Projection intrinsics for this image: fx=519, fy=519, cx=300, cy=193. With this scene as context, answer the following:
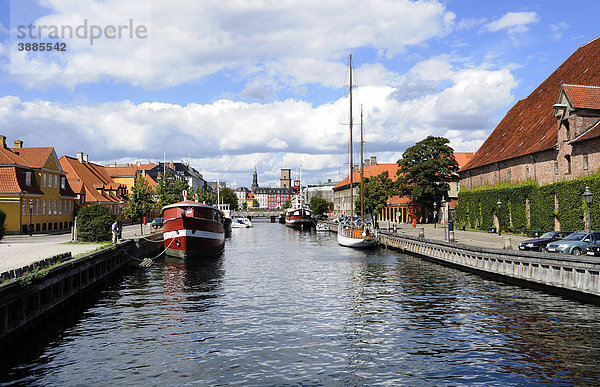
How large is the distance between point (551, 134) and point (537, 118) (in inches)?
337

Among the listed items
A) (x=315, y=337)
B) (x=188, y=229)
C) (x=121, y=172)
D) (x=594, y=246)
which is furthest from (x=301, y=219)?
(x=315, y=337)

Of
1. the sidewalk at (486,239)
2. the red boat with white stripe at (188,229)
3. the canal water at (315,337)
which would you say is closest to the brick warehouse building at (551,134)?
the sidewalk at (486,239)

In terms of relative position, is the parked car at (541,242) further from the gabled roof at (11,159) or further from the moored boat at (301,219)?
the moored boat at (301,219)

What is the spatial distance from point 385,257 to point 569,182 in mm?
17432

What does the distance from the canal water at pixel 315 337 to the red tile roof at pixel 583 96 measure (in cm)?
2127

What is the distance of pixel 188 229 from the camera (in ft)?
153

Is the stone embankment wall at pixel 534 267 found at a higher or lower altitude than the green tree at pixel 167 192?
lower

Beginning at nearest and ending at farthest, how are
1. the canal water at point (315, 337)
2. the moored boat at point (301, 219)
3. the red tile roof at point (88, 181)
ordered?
the canal water at point (315, 337)
the red tile roof at point (88, 181)
the moored boat at point (301, 219)

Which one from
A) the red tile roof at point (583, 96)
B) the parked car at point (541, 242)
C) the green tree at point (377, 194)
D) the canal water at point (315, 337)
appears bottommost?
the canal water at point (315, 337)

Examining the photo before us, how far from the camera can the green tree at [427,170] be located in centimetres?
8650

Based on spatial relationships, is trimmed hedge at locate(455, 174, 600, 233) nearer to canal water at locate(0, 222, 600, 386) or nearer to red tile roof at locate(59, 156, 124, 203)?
canal water at locate(0, 222, 600, 386)

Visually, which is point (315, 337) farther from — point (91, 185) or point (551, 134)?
point (91, 185)

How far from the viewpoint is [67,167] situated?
8250 cm

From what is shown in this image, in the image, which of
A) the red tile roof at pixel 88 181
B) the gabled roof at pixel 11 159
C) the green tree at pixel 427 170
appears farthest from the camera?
the green tree at pixel 427 170
